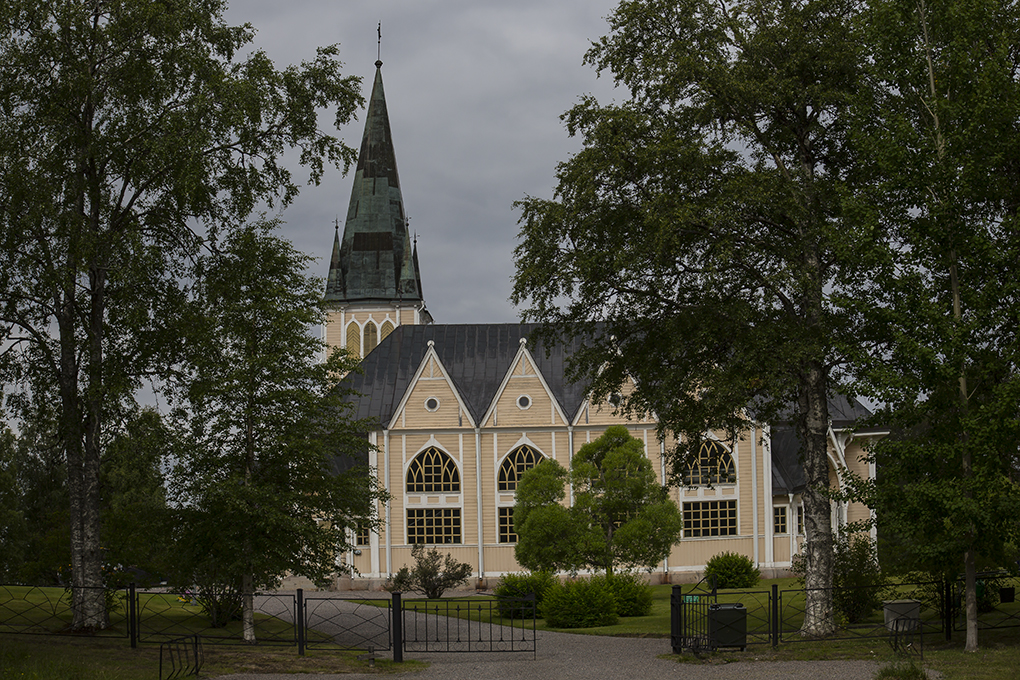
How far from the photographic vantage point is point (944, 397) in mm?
16031

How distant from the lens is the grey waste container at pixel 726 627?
16.8 m

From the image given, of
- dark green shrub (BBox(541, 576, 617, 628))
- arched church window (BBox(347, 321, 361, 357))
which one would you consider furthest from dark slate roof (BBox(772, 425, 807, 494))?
arched church window (BBox(347, 321, 361, 357))

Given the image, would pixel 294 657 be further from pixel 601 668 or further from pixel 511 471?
pixel 511 471

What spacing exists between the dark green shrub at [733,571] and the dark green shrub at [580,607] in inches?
452

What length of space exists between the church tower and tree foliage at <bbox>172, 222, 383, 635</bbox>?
138ft

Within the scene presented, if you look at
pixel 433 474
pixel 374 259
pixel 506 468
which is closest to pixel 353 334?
pixel 374 259

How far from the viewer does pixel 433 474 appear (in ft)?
134

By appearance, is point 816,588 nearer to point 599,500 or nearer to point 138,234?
point 599,500

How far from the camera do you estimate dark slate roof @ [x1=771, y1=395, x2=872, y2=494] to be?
4078cm

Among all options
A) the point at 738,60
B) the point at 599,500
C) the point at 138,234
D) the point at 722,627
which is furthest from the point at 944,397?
the point at 138,234

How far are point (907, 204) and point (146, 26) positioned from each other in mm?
16503

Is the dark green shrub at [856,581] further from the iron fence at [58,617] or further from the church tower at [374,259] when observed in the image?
the church tower at [374,259]

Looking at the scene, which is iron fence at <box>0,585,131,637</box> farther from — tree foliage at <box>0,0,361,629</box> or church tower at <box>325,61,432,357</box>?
church tower at <box>325,61,432,357</box>

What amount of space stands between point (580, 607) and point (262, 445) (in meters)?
9.35
